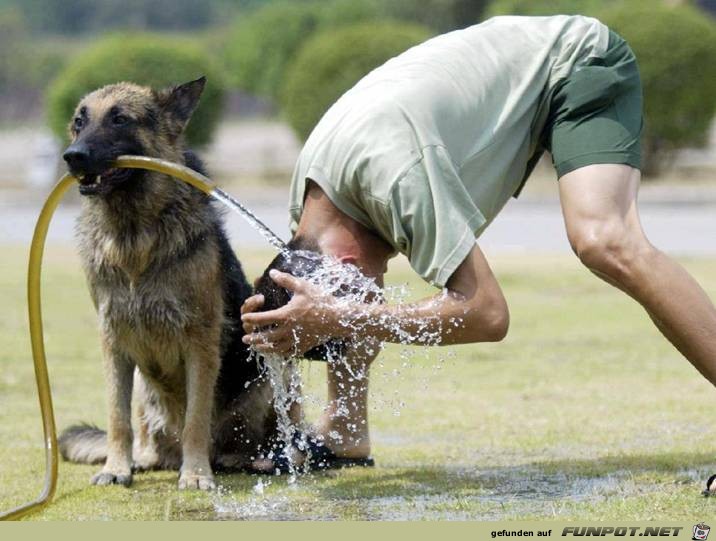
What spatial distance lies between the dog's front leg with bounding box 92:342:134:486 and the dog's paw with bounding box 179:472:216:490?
28 cm

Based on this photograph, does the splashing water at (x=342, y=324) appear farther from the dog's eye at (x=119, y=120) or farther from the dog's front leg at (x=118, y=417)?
the dog's eye at (x=119, y=120)

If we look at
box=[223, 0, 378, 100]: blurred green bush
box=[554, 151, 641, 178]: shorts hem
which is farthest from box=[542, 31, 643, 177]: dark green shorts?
box=[223, 0, 378, 100]: blurred green bush

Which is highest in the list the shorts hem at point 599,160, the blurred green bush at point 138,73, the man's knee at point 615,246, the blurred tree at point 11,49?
the shorts hem at point 599,160

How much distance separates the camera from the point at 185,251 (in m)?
6.43

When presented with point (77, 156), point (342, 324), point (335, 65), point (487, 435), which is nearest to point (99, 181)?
point (77, 156)

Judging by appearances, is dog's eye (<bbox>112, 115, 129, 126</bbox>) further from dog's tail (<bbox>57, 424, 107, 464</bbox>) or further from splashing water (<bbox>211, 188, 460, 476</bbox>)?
dog's tail (<bbox>57, 424, 107, 464</bbox>)

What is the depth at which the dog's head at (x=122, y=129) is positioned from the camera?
607 cm

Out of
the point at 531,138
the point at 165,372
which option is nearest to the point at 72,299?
the point at 165,372

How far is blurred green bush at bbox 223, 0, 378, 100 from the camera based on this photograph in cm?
5409

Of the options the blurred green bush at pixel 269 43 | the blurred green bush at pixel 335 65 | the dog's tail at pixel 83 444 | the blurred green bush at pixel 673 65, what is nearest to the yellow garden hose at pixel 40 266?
the dog's tail at pixel 83 444

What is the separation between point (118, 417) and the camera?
643 centimetres

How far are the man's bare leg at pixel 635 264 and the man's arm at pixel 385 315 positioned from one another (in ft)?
1.66

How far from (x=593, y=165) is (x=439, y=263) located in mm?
917

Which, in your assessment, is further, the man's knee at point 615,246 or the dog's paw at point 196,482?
the dog's paw at point 196,482
